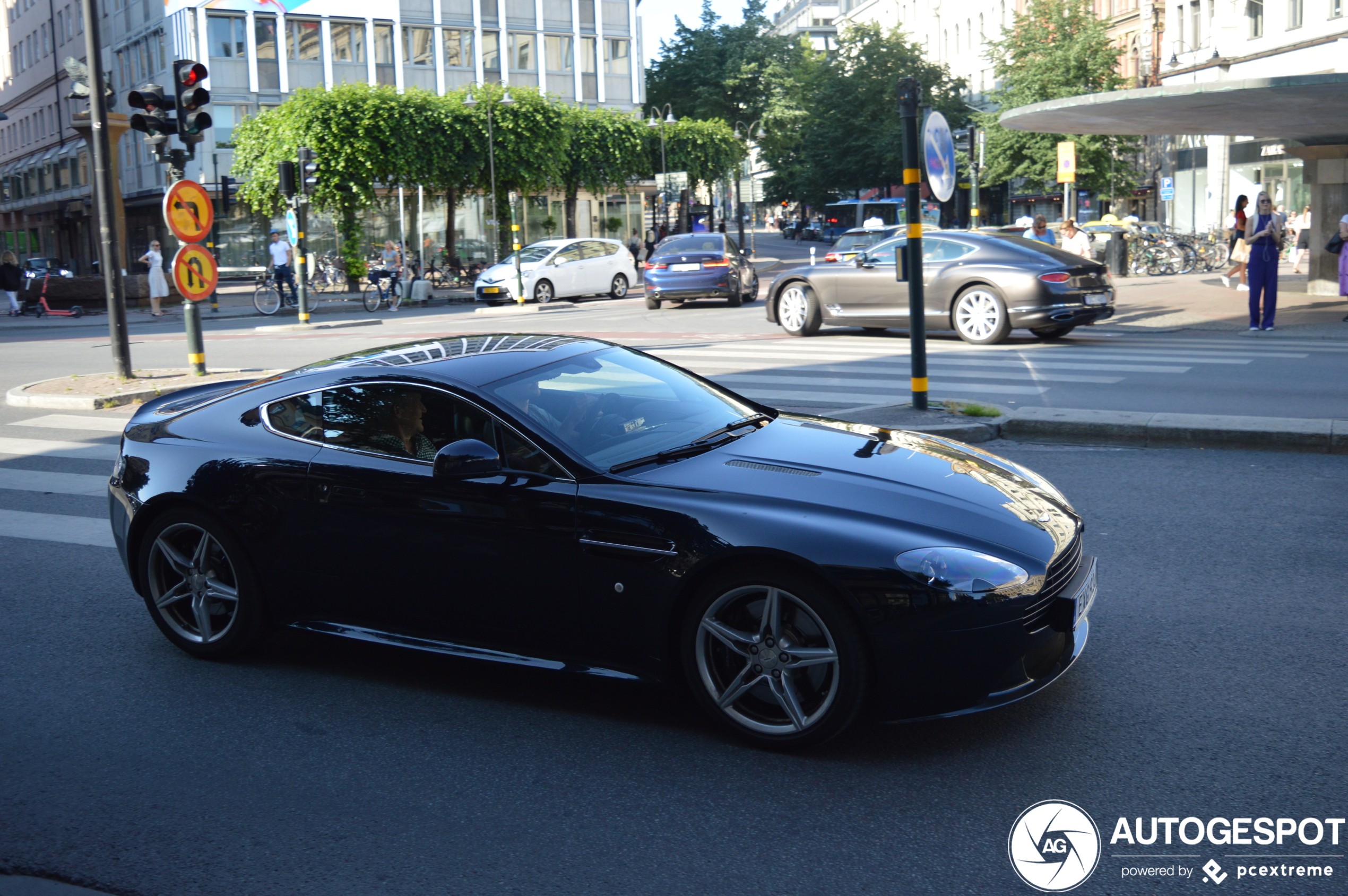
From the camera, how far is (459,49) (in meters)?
57.0

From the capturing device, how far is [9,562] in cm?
679

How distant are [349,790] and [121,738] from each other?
1.03 metres

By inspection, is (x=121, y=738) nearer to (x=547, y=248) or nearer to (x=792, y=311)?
(x=792, y=311)

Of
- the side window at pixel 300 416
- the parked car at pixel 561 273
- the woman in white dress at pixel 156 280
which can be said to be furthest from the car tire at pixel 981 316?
the woman in white dress at pixel 156 280

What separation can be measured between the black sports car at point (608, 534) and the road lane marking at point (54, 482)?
350 cm

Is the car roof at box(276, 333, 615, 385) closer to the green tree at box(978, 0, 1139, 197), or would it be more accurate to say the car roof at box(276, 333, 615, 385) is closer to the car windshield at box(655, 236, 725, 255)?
the car windshield at box(655, 236, 725, 255)

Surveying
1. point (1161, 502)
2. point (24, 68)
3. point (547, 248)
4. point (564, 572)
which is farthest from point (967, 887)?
point (24, 68)

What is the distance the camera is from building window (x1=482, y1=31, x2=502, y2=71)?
5766cm

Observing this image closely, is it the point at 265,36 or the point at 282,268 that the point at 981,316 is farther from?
the point at 265,36

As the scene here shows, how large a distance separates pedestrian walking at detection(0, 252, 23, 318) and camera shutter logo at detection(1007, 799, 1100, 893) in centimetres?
3502

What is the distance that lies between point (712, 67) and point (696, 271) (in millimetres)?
49930

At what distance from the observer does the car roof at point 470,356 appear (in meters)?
4.84

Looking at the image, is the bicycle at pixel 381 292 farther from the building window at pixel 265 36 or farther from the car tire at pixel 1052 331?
the building window at pixel 265 36

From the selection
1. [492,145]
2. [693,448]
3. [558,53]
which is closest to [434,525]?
[693,448]
